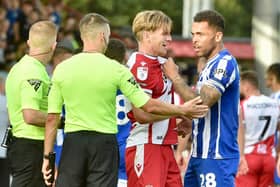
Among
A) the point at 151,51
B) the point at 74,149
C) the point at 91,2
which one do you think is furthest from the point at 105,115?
the point at 91,2

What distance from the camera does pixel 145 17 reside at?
9.52 metres

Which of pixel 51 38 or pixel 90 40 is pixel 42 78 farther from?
pixel 90 40

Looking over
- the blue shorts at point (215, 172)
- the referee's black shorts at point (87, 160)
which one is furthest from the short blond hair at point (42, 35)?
the blue shorts at point (215, 172)

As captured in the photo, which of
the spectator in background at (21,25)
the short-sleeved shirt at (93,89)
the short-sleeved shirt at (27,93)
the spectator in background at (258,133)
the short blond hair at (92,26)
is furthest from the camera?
the spectator in background at (21,25)

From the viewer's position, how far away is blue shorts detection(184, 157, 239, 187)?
939cm

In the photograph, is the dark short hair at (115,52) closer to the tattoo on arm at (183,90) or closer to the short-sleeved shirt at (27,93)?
the short-sleeved shirt at (27,93)

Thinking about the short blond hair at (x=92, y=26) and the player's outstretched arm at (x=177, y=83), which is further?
the player's outstretched arm at (x=177, y=83)

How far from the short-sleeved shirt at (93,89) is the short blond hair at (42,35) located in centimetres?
121

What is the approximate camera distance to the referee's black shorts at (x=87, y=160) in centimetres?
880

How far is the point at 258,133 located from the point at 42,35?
4.95 meters

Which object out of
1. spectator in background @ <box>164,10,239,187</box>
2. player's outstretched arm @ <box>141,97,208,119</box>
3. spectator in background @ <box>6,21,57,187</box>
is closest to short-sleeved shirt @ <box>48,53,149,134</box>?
player's outstretched arm @ <box>141,97,208,119</box>

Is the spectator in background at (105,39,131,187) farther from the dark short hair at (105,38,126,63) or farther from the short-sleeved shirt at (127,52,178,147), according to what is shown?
the short-sleeved shirt at (127,52,178,147)

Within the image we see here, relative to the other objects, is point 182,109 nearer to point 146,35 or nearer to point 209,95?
point 209,95

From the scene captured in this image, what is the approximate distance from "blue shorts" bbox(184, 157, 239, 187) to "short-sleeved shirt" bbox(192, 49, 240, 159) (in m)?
0.05
